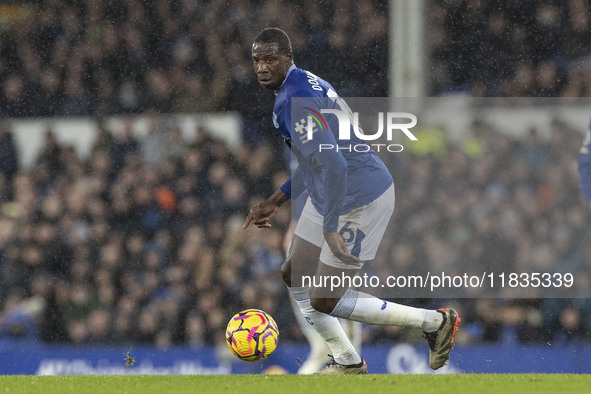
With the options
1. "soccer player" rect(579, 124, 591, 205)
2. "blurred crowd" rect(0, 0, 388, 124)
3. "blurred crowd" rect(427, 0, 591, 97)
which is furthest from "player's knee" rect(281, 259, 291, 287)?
"blurred crowd" rect(427, 0, 591, 97)

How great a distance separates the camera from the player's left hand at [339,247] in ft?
19.1

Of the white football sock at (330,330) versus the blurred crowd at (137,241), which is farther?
the blurred crowd at (137,241)

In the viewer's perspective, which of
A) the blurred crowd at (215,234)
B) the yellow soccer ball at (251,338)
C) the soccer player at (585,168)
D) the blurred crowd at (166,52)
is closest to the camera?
the soccer player at (585,168)

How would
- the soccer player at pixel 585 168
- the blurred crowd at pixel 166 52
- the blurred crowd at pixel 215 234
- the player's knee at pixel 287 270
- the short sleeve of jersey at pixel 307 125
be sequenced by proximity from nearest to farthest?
the soccer player at pixel 585 168
the short sleeve of jersey at pixel 307 125
the player's knee at pixel 287 270
the blurred crowd at pixel 215 234
the blurred crowd at pixel 166 52

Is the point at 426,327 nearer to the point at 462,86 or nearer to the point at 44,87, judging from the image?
the point at 462,86

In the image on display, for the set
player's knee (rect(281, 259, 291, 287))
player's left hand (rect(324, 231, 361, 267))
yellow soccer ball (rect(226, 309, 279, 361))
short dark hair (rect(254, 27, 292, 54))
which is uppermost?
short dark hair (rect(254, 27, 292, 54))

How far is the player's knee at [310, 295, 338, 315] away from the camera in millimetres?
5832

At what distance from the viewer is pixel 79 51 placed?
10.9m

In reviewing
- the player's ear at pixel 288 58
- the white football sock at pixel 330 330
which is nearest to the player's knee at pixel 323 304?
the white football sock at pixel 330 330

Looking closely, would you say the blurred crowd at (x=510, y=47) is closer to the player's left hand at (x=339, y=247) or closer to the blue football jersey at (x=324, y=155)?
the blue football jersey at (x=324, y=155)

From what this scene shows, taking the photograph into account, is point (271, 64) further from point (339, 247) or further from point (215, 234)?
point (215, 234)

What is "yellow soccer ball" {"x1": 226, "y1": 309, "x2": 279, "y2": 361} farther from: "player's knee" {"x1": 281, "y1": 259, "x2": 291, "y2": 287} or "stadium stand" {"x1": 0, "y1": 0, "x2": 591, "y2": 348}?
"stadium stand" {"x1": 0, "y1": 0, "x2": 591, "y2": 348}

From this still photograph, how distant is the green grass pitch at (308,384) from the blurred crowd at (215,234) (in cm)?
127

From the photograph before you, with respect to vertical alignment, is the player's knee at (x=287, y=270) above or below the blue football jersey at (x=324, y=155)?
below
